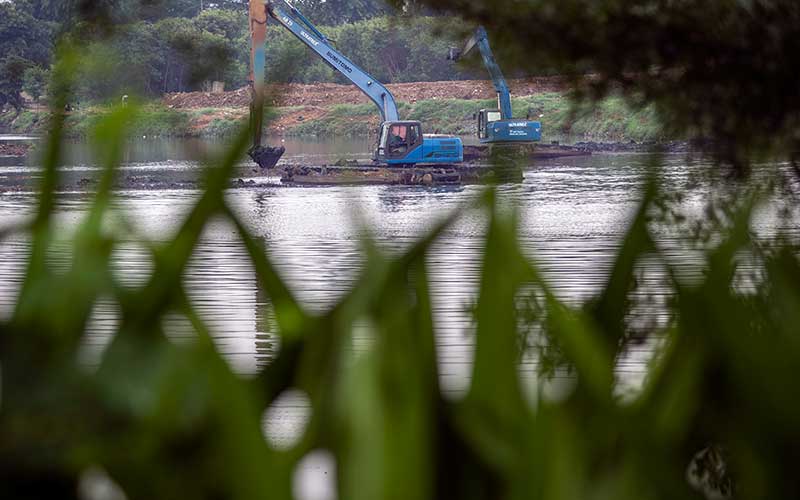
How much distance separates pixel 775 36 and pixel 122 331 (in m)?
1.52

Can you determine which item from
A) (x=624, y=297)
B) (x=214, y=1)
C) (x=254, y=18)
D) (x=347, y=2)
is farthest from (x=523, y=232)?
(x=214, y=1)

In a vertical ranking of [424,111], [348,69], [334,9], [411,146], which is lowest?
[424,111]

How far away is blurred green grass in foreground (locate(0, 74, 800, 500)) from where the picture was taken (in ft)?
0.64

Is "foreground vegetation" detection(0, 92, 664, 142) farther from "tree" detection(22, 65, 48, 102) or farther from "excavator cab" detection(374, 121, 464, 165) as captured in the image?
"tree" detection(22, 65, 48, 102)

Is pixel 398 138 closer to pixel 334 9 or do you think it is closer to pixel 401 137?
pixel 401 137

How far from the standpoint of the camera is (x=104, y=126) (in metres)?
0.24

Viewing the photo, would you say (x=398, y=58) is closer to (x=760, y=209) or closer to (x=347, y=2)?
(x=347, y=2)

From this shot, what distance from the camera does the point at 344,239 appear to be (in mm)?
1592

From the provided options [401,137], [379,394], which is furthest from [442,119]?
[379,394]

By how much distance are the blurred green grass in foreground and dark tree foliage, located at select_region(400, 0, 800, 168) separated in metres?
1.37

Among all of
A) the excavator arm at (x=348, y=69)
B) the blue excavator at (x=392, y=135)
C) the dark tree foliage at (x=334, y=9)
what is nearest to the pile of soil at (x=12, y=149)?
the dark tree foliage at (x=334, y=9)

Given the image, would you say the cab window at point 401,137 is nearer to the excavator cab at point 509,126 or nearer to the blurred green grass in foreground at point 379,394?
the excavator cab at point 509,126

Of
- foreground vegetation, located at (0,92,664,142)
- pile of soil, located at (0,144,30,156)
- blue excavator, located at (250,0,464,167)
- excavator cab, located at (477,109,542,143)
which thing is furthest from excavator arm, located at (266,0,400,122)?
pile of soil, located at (0,144,30,156)

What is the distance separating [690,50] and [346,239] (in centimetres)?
130
